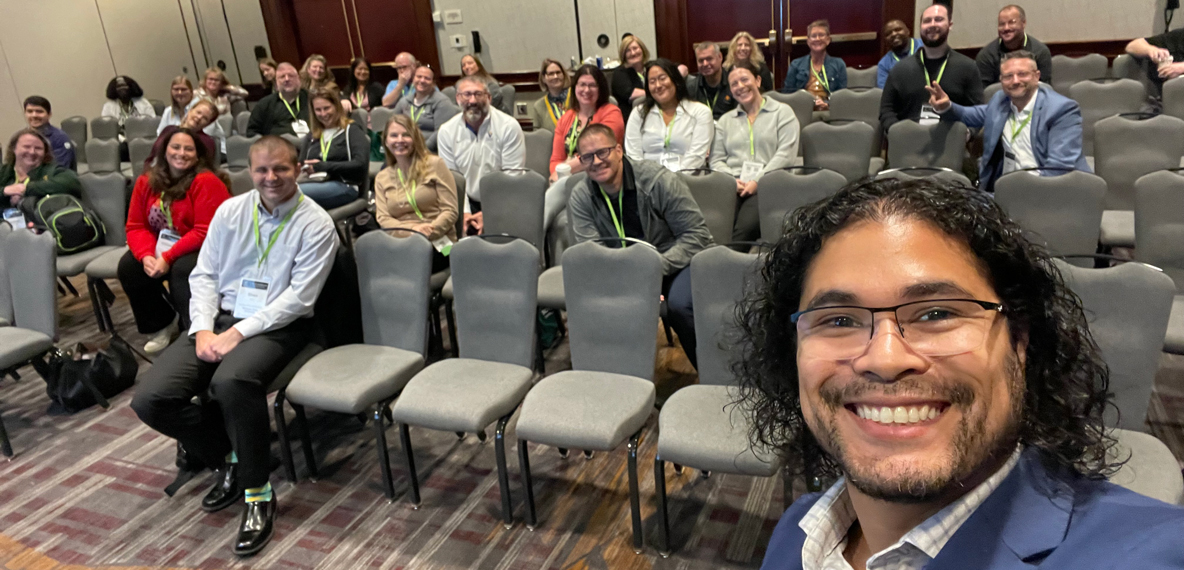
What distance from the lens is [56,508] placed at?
3.02 metres

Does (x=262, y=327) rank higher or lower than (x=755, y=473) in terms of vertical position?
higher

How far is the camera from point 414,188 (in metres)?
3.92

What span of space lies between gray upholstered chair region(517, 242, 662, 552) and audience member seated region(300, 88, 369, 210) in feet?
8.65

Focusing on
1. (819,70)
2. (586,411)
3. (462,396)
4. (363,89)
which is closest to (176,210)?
(462,396)

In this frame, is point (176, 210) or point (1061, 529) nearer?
point (1061, 529)

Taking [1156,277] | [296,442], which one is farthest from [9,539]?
[1156,277]

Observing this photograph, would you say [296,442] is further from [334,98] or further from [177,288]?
[334,98]

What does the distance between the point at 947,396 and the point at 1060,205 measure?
2797mm

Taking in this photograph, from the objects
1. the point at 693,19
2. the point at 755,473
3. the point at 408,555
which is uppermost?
the point at 693,19

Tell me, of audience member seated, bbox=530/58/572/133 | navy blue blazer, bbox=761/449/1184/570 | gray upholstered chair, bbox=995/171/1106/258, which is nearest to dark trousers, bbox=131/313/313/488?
navy blue blazer, bbox=761/449/1184/570

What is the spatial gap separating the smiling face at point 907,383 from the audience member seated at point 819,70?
18.2 feet

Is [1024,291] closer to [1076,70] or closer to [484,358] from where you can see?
[484,358]

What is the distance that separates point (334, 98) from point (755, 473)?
12.5 feet

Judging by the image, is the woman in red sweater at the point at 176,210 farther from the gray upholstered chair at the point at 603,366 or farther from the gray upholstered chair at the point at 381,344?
the gray upholstered chair at the point at 603,366
